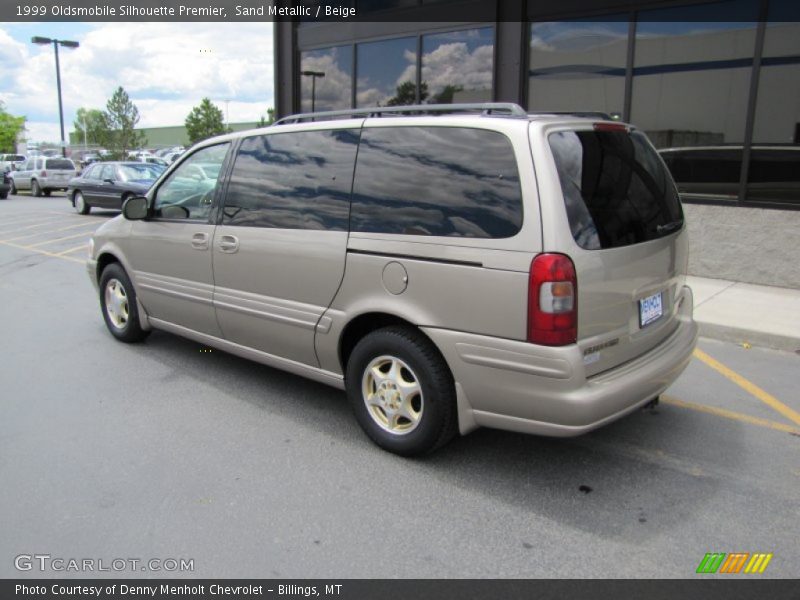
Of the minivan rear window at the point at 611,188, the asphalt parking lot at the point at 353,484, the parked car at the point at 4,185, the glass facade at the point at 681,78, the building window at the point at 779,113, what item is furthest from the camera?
the parked car at the point at 4,185

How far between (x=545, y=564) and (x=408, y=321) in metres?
1.35

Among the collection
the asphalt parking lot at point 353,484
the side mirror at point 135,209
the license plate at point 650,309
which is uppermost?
the side mirror at point 135,209

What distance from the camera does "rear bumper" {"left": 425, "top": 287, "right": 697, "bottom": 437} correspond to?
9.93 feet

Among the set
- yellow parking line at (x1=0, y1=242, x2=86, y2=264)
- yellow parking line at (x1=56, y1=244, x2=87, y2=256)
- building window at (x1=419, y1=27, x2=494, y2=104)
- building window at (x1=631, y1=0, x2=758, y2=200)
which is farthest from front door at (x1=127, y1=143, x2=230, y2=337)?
building window at (x1=419, y1=27, x2=494, y2=104)

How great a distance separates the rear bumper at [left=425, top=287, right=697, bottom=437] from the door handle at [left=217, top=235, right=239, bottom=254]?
5.63 ft

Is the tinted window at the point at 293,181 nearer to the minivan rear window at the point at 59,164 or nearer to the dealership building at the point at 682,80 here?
the dealership building at the point at 682,80

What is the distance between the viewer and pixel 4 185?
1036 inches

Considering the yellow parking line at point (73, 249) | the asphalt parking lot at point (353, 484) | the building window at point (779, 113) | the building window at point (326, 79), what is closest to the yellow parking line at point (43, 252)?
the yellow parking line at point (73, 249)

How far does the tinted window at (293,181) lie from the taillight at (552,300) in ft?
4.26

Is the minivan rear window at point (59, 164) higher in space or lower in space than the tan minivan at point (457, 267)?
higher

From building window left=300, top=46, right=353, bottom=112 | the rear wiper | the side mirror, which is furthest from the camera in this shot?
building window left=300, top=46, right=353, bottom=112

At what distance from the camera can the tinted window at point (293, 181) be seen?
3.88 metres

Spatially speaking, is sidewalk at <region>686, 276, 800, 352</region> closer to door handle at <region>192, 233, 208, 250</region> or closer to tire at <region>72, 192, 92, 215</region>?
door handle at <region>192, 233, 208, 250</region>
